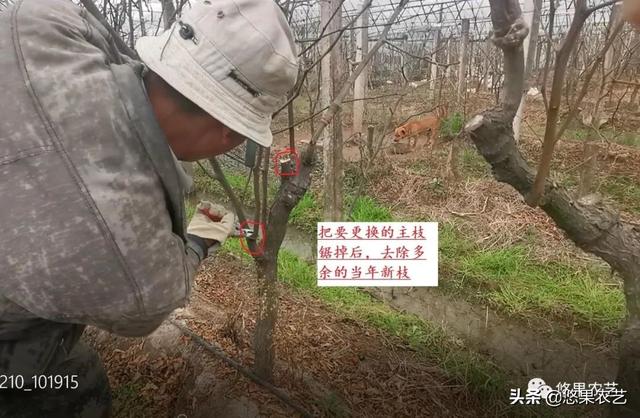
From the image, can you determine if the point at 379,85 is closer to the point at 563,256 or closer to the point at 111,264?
the point at 563,256

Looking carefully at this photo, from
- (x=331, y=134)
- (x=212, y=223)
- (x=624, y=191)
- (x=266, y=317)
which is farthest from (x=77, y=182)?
(x=624, y=191)

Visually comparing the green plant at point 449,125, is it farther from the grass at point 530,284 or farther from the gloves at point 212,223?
the gloves at point 212,223

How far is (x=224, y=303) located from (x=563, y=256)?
2537 millimetres

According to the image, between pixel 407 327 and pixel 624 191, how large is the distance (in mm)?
3310

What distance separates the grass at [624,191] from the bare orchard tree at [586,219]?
124 inches

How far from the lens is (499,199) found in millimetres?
4293

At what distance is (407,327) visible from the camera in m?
2.64

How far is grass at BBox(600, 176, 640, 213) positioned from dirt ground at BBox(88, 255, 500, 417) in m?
3.21

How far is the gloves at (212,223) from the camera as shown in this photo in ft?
4.83

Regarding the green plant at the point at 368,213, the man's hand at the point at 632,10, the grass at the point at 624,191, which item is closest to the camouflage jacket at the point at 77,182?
the man's hand at the point at 632,10

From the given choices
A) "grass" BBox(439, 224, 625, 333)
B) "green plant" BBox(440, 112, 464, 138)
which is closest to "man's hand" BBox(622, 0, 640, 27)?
"grass" BBox(439, 224, 625, 333)

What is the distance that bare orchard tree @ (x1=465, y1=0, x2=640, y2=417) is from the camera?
1367 millimetres

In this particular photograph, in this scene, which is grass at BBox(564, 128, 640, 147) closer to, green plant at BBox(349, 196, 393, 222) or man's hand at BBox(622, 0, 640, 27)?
green plant at BBox(349, 196, 393, 222)

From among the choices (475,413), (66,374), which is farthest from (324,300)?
(66,374)
